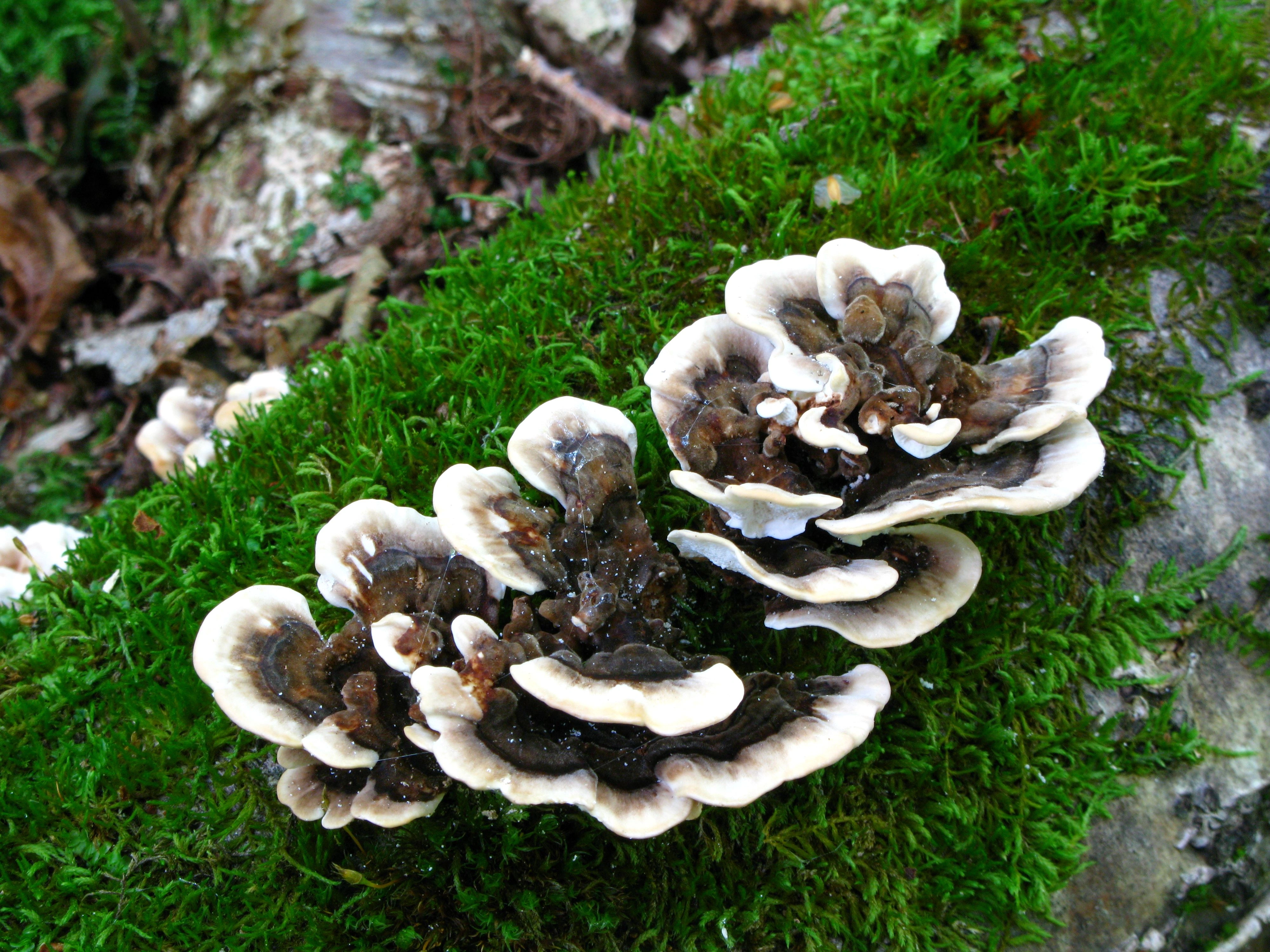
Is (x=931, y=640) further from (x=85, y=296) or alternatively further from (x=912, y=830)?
(x=85, y=296)

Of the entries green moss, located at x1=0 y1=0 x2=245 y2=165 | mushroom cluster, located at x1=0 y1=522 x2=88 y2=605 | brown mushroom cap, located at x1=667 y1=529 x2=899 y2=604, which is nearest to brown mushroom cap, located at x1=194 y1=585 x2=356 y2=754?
brown mushroom cap, located at x1=667 y1=529 x2=899 y2=604

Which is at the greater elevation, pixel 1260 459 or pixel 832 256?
pixel 832 256

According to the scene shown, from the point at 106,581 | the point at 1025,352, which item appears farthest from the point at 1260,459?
the point at 106,581

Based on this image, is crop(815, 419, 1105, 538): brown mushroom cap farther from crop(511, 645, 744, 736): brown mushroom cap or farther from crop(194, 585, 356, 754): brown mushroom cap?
crop(194, 585, 356, 754): brown mushroom cap

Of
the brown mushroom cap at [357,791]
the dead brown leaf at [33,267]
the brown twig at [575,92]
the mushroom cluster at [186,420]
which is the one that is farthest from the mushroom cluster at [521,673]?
the dead brown leaf at [33,267]

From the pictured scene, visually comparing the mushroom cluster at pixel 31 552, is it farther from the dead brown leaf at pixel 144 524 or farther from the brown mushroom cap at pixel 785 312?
the brown mushroom cap at pixel 785 312

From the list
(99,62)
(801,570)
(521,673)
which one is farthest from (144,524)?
(99,62)
